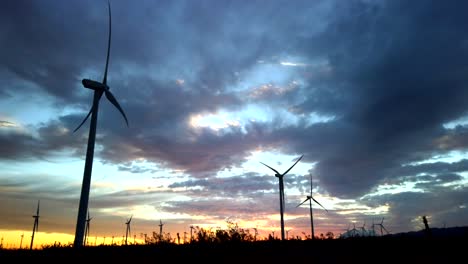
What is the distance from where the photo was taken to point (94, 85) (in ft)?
180

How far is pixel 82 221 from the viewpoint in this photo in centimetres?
4144

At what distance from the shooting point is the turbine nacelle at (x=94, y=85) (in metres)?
54.4

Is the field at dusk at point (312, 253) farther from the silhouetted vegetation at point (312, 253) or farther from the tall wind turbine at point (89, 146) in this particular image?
the tall wind turbine at point (89, 146)

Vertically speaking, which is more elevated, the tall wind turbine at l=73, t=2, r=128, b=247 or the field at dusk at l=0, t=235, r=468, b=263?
the tall wind turbine at l=73, t=2, r=128, b=247

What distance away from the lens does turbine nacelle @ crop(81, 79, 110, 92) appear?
54438mm

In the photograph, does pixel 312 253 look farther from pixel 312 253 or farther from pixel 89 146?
pixel 89 146

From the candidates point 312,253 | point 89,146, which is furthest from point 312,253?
point 89,146

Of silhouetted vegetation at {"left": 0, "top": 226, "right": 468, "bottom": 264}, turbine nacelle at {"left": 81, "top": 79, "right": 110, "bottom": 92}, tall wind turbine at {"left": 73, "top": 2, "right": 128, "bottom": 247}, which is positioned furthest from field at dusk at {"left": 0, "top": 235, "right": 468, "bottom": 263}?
turbine nacelle at {"left": 81, "top": 79, "right": 110, "bottom": 92}

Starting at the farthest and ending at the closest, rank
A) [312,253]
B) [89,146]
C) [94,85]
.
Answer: [94,85] < [89,146] < [312,253]

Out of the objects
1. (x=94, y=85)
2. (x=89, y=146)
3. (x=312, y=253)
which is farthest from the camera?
(x=94, y=85)

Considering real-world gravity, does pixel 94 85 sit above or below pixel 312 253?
above

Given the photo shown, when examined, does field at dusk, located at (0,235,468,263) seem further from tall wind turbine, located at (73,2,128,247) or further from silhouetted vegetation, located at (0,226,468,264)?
tall wind turbine, located at (73,2,128,247)

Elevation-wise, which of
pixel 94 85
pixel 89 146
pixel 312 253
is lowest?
pixel 312 253

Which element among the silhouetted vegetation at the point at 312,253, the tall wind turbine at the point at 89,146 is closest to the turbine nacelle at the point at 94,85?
the tall wind turbine at the point at 89,146
